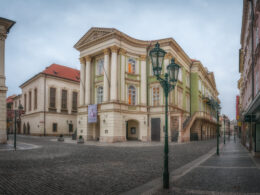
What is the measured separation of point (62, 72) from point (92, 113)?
26.4 m

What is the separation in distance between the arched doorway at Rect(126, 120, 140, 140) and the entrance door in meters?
2.18

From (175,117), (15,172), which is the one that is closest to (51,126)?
(175,117)

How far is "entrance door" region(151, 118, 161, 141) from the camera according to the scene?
3209cm

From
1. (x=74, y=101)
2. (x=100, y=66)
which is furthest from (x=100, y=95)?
(x=74, y=101)

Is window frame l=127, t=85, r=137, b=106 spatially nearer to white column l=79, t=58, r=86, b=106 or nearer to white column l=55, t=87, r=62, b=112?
white column l=79, t=58, r=86, b=106

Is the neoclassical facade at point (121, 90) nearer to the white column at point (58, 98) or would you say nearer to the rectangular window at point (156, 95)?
the rectangular window at point (156, 95)

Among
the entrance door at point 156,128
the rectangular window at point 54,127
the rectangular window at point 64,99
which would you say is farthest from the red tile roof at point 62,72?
the entrance door at point 156,128

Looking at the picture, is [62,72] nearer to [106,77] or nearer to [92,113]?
[92,113]

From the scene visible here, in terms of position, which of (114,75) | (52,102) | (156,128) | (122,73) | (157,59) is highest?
(122,73)

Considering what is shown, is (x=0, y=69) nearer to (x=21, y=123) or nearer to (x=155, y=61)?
(x=155, y=61)

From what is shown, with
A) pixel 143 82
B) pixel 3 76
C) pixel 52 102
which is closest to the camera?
pixel 3 76

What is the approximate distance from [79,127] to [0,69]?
13928 mm

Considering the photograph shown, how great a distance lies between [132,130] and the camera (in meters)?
Result: 33.8

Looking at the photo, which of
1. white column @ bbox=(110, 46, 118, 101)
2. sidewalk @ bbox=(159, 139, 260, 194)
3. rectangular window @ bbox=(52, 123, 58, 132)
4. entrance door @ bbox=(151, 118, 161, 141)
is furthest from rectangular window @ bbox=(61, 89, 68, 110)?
sidewalk @ bbox=(159, 139, 260, 194)
